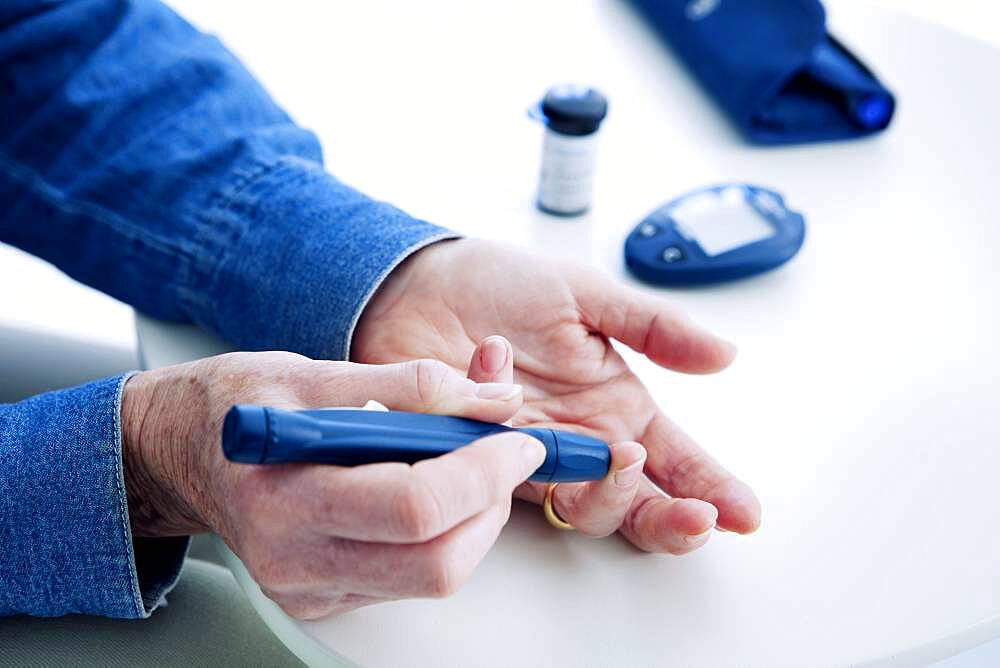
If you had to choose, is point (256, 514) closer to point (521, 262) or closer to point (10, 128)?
point (521, 262)

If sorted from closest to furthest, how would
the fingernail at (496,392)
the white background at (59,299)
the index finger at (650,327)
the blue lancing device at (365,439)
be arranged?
the blue lancing device at (365,439), the fingernail at (496,392), the index finger at (650,327), the white background at (59,299)

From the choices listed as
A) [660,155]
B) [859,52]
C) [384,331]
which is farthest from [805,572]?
[859,52]

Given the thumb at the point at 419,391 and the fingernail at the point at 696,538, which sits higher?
the thumb at the point at 419,391

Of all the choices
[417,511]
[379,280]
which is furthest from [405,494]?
[379,280]

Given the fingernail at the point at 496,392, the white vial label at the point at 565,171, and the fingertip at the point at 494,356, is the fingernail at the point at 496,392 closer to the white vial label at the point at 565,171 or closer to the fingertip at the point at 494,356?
the fingertip at the point at 494,356

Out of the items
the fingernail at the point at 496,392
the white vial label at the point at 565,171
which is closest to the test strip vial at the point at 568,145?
the white vial label at the point at 565,171

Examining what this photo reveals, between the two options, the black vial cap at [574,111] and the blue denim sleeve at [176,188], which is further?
the black vial cap at [574,111]

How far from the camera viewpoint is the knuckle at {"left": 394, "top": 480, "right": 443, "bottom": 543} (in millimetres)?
520

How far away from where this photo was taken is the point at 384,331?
2.54 ft

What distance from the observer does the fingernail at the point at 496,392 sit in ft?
1.96

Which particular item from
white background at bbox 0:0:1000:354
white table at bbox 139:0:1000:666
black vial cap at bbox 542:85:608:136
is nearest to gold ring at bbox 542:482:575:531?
white table at bbox 139:0:1000:666

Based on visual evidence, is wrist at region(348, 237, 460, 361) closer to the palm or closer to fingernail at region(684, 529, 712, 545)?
the palm

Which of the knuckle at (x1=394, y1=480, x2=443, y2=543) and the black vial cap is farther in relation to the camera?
the black vial cap

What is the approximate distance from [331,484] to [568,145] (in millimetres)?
483
